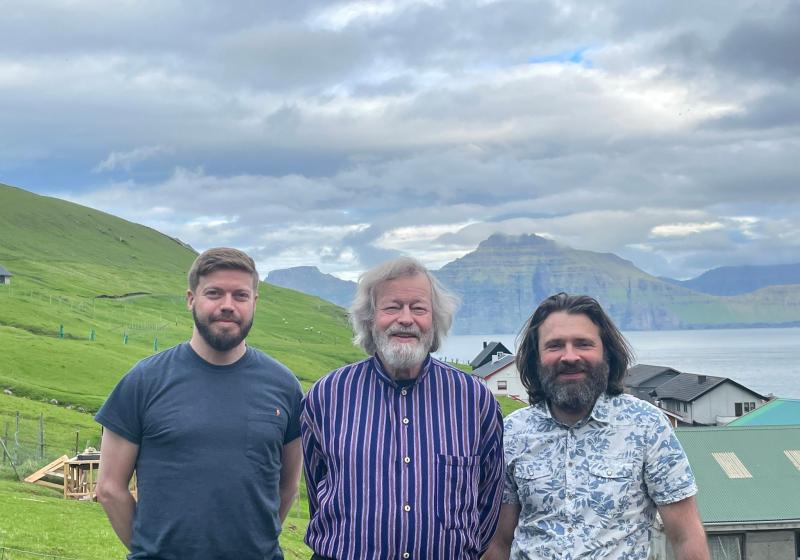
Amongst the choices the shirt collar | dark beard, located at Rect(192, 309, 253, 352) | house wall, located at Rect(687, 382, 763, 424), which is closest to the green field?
dark beard, located at Rect(192, 309, 253, 352)

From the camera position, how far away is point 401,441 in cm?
587

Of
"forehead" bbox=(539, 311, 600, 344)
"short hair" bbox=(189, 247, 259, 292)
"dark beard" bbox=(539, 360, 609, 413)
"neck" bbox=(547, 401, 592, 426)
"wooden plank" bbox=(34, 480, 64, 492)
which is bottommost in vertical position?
"wooden plank" bbox=(34, 480, 64, 492)

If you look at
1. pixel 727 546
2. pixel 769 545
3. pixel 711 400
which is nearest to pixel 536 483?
pixel 727 546

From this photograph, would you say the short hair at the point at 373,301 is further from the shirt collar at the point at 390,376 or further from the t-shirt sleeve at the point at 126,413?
the t-shirt sleeve at the point at 126,413

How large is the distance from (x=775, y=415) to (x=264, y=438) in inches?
2345

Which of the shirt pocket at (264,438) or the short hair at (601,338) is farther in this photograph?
the shirt pocket at (264,438)

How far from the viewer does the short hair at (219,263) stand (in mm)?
6359

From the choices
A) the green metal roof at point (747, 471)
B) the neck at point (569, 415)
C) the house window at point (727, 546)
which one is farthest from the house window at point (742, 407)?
the neck at point (569, 415)

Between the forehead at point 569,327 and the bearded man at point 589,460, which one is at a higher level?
the forehead at point 569,327

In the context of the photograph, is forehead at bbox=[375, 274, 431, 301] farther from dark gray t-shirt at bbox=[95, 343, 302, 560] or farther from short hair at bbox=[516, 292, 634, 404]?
dark gray t-shirt at bbox=[95, 343, 302, 560]

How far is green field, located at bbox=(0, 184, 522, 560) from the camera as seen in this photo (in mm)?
24031

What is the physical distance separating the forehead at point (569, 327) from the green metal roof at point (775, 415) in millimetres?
57358

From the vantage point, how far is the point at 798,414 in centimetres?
5866

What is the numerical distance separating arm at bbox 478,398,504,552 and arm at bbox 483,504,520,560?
0.23 ft
